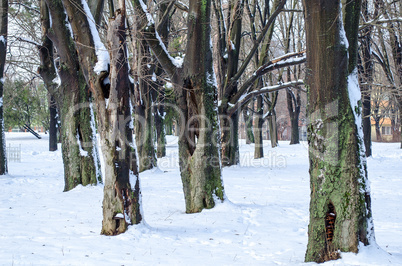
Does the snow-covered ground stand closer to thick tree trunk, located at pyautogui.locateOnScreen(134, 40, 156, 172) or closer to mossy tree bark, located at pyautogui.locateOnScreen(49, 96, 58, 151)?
thick tree trunk, located at pyautogui.locateOnScreen(134, 40, 156, 172)

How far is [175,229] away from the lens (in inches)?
239

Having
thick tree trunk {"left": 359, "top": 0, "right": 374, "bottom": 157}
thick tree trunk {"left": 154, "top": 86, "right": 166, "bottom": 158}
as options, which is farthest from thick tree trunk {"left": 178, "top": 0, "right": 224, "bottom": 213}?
Answer: thick tree trunk {"left": 154, "top": 86, "right": 166, "bottom": 158}

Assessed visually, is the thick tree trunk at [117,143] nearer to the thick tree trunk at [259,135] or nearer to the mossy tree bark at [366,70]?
the mossy tree bark at [366,70]

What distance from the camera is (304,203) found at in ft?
27.7

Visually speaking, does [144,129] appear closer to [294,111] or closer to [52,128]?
[52,128]

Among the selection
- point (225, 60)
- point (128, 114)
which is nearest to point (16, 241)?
point (128, 114)

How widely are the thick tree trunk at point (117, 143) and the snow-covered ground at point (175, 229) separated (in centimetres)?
29

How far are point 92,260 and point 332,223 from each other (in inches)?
113

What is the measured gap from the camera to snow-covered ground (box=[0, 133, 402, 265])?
14.7 feet

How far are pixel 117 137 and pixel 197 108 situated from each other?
2.42 meters

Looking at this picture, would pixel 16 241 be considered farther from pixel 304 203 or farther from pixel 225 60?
pixel 225 60

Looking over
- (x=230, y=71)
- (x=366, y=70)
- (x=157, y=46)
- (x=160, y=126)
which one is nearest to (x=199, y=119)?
(x=157, y=46)

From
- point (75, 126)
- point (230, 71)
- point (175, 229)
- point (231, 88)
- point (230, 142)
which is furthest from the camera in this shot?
point (230, 142)

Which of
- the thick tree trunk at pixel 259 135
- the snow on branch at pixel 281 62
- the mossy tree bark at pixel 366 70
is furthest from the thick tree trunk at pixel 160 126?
the mossy tree bark at pixel 366 70
